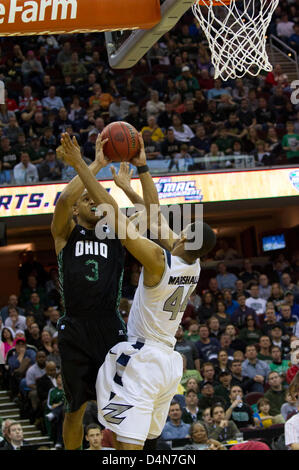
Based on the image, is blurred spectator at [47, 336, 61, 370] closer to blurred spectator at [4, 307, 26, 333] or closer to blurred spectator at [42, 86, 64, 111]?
blurred spectator at [4, 307, 26, 333]

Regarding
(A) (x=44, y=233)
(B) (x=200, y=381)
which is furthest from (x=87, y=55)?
(B) (x=200, y=381)

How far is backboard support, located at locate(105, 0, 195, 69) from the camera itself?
525cm

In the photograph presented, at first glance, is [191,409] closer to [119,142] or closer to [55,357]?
[55,357]

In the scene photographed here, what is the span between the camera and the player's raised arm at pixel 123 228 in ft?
15.7

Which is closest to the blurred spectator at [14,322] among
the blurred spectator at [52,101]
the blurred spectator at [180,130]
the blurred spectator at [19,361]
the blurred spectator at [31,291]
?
the blurred spectator at [19,361]

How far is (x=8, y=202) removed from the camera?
13.7 meters

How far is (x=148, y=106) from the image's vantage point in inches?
625

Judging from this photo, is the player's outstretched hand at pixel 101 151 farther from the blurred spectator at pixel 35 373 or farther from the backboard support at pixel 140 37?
the blurred spectator at pixel 35 373

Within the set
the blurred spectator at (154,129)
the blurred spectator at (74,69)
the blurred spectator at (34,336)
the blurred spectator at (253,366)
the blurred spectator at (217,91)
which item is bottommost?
the blurred spectator at (253,366)

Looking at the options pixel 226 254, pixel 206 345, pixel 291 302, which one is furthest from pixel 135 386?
pixel 226 254

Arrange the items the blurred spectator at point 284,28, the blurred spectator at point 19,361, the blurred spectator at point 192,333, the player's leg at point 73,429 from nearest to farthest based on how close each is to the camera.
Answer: the player's leg at point 73,429
the blurred spectator at point 19,361
the blurred spectator at point 192,333
the blurred spectator at point 284,28

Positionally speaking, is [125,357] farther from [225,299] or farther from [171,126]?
[171,126]

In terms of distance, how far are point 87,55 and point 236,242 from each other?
605 centimetres

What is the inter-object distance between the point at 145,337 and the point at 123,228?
2.51 ft
